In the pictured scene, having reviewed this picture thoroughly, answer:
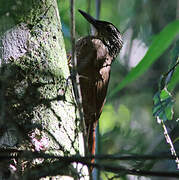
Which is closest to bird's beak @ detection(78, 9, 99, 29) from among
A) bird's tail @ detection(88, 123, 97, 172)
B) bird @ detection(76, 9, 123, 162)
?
bird @ detection(76, 9, 123, 162)

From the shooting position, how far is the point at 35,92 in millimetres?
1453

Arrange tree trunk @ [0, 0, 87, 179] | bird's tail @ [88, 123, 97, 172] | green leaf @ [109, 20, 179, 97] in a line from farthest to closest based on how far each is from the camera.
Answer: bird's tail @ [88, 123, 97, 172], tree trunk @ [0, 0, 87, 179], green leaf @ [109, 20, 179, 97]

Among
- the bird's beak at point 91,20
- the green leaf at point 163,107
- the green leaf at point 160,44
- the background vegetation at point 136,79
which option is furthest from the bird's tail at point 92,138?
the green leaf at point 160,44

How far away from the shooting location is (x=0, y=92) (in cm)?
125

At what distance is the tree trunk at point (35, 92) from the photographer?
1.34 metres

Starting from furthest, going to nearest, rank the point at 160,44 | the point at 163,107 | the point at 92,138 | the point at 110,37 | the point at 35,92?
the point at 110,37, the point at 92,138, the point at 163,107, the point at 35,92, the point at 160,44

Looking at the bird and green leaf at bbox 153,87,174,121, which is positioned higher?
the bird

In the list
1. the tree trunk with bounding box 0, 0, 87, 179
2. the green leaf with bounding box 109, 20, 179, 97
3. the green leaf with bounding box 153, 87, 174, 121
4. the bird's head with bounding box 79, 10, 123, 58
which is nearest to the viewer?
the green leaf with bounding box 109, 20, 179, 97

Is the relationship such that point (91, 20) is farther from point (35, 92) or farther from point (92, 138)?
point (35, 92)

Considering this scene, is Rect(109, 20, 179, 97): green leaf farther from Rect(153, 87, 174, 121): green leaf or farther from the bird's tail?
the bird's tail

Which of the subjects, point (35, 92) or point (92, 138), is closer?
point (35, 92)

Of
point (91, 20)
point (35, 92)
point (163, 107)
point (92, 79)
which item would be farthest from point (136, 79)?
point (35, 92)

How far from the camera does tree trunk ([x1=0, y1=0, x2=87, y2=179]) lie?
1341 mm

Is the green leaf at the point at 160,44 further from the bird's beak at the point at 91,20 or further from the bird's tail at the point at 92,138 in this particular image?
the bird's beak at the point at 91,20
